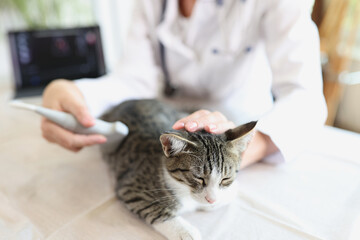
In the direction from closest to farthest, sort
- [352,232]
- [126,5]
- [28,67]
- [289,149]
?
[352,232] < [289,149] < [28,67] < [126,5]

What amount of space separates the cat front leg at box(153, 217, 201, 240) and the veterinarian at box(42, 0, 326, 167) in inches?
7.3

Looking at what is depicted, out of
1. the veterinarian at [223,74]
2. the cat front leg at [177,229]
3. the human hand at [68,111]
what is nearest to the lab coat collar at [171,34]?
the veterinarian at [223,74]

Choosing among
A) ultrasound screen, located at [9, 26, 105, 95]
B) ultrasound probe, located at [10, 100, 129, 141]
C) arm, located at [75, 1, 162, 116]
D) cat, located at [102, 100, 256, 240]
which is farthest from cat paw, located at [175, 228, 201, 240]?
ultrasound screen, located at [9, 26, 105, 95]

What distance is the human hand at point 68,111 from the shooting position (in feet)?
2.08

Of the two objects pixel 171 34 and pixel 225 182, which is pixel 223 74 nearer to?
pixel 171 34

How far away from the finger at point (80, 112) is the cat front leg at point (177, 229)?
0.27 metres

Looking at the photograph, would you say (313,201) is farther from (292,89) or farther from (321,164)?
(292,89)

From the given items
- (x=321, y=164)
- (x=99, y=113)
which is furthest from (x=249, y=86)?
(x=99, y=113)

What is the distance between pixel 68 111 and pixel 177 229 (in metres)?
0.41

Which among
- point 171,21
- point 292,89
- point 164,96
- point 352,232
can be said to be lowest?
point 352,232

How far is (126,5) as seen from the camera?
177 centimetres

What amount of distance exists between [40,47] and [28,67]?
0.37 ft

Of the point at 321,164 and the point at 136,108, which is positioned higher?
the point at 136,108

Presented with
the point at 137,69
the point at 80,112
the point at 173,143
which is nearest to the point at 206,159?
the point at 173,143
